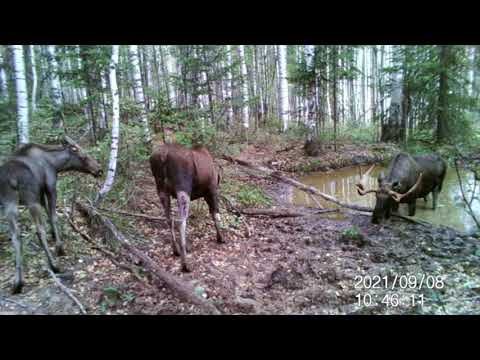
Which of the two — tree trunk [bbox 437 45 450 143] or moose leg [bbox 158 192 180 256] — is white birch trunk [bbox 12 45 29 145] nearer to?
moose leg [bbox 158 192 180 256]

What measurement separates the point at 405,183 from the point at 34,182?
734cm

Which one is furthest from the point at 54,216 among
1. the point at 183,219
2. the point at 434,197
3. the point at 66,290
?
the point at 434,197

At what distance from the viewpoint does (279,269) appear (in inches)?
199

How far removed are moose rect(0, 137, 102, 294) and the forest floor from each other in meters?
0.54

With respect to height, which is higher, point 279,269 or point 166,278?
point 166,278

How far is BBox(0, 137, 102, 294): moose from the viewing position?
424cm

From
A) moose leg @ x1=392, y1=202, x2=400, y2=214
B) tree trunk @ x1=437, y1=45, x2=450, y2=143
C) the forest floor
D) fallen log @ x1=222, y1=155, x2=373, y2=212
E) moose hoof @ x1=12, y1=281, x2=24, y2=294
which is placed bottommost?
the forest floor

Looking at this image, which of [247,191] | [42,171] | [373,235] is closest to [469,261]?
[373,235]

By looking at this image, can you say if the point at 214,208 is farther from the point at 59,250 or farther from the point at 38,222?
the point at 38,222

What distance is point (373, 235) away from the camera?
6.29 meters

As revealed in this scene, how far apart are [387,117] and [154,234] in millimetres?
13233

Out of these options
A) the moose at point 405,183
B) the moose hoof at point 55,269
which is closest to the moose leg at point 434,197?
the moose at point 405,183

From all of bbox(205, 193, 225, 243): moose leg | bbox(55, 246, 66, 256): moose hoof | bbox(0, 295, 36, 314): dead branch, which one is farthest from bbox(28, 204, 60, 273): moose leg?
bbox(205, 193, 225, 243): moose leg
